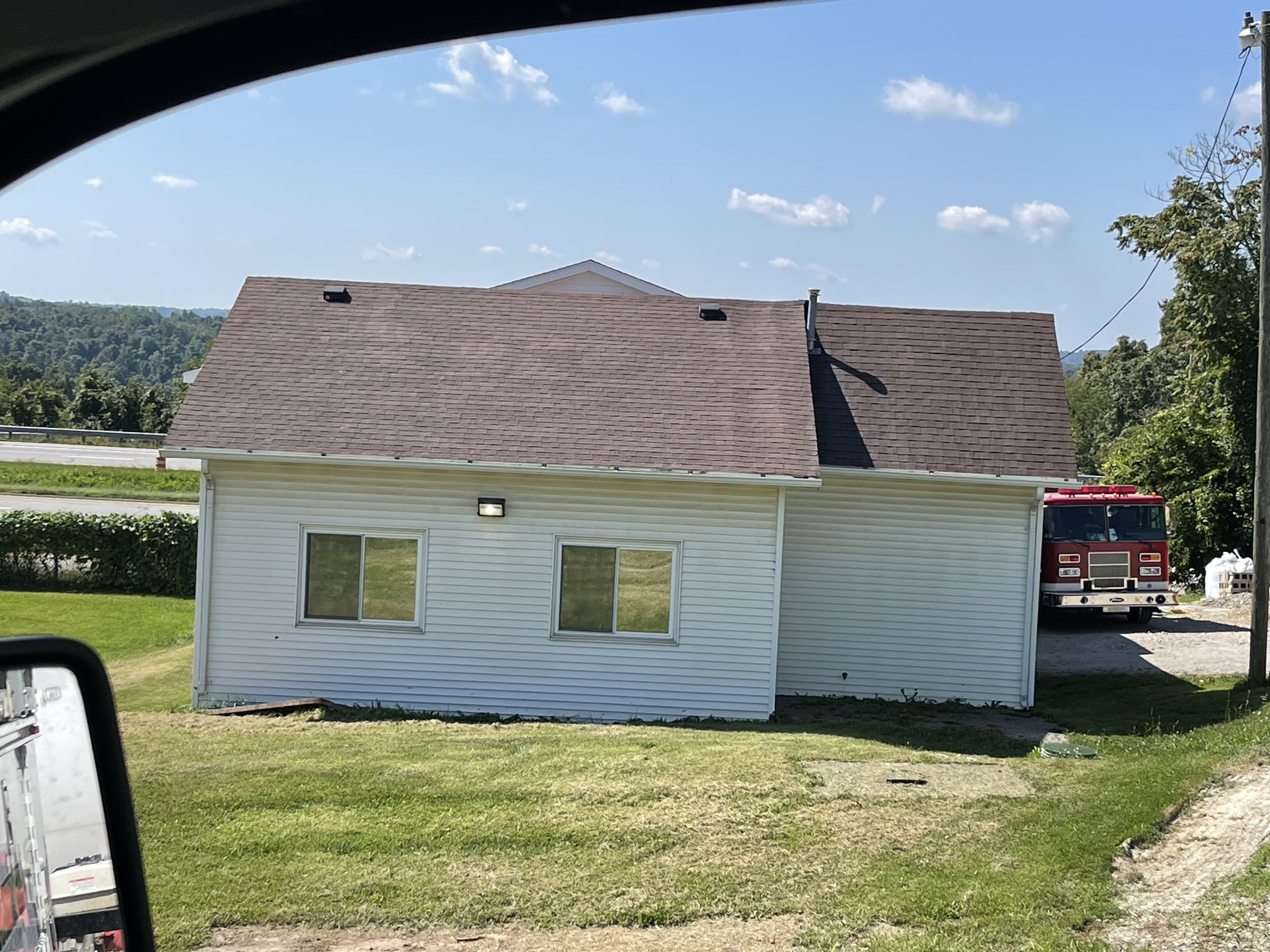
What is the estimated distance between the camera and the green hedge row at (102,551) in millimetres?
23203

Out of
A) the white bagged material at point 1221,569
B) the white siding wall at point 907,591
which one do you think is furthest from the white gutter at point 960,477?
the white bagged material at point 1221,569

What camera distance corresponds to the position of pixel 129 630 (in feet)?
62.2

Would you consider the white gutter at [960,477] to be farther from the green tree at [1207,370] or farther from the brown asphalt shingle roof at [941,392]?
the green tree at [1207,370]

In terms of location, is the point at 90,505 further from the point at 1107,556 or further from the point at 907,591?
the point at 1107,556

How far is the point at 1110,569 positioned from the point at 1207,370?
27.9ft

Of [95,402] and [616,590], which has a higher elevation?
[95,402]

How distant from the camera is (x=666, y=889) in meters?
6.64

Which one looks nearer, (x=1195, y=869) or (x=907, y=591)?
(x=1195, y=869)

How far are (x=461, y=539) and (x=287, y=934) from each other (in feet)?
25.0

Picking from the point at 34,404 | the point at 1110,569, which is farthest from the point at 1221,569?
the point at 34,404

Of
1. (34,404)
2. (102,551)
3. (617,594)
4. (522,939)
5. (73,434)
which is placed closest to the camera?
(522,939)

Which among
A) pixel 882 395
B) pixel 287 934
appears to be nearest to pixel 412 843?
pixel 287 934

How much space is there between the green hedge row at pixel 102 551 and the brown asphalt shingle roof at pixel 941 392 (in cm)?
1427

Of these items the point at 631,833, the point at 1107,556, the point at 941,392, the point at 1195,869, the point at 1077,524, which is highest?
the point at 941,392
